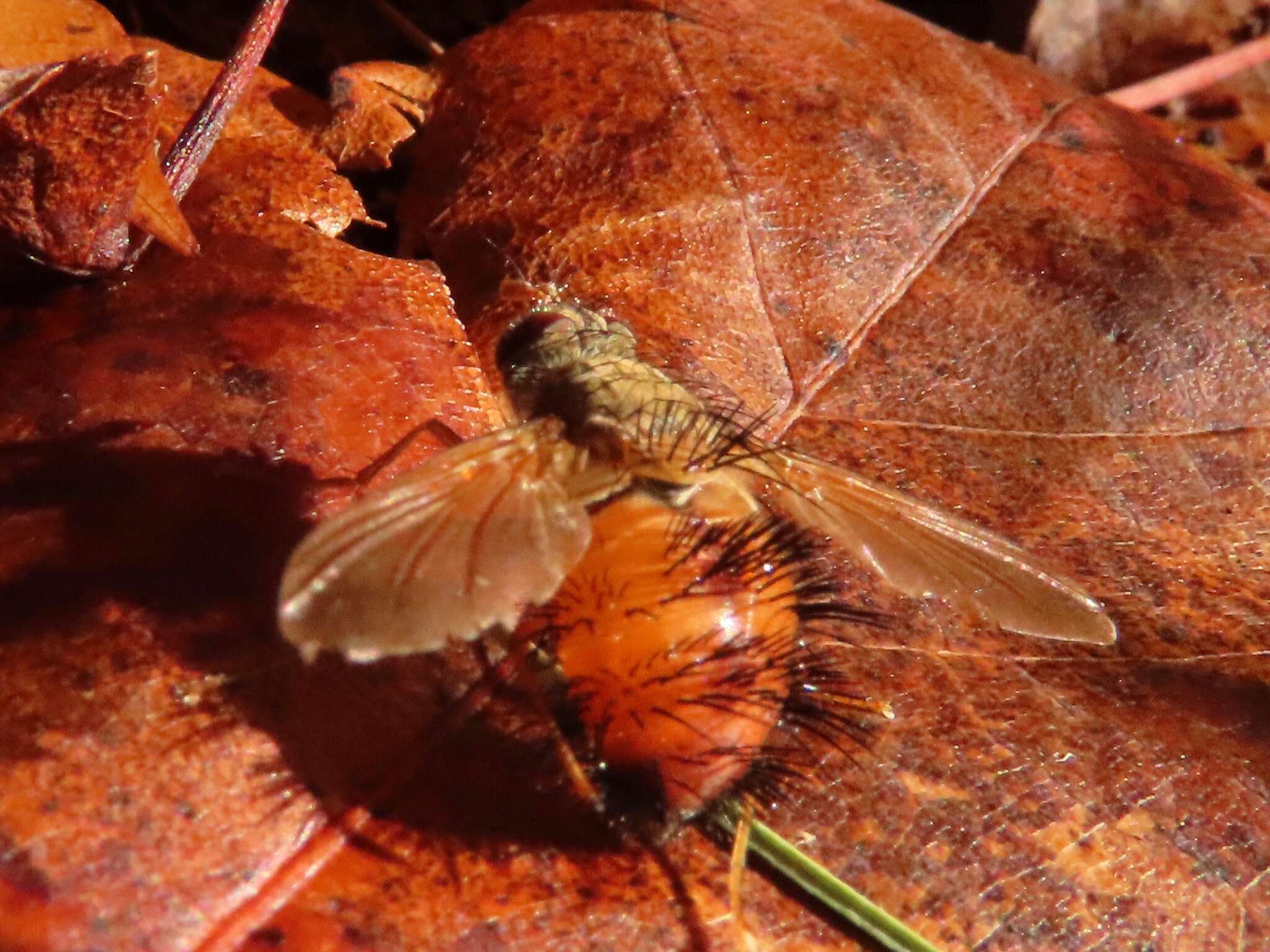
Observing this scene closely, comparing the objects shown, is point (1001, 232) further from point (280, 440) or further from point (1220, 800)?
point (280, 440)

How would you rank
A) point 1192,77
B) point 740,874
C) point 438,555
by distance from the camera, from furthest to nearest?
point 1192,77, point 740,874, point 438,555

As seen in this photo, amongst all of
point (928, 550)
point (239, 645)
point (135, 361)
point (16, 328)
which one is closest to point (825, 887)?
point (928, 550)

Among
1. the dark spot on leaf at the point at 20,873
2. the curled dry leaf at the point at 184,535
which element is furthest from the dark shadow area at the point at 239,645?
the dark spot on leaf at the point at 20,873

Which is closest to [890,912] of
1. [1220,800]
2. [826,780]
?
[826,780]

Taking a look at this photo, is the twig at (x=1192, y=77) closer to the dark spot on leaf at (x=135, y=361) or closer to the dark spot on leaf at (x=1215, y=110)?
the dark spot on leaf at (x=1215, y=110)

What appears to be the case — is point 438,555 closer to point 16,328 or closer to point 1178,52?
point 16,328

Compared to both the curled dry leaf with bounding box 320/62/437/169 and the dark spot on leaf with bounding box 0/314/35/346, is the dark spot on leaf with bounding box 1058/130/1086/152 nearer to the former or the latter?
the curled dry leaf with bounding box 320/62/437/169
